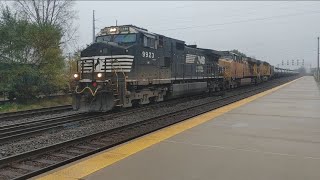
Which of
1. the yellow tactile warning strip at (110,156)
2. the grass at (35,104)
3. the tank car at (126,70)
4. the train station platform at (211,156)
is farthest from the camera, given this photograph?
the grass at (35,104)

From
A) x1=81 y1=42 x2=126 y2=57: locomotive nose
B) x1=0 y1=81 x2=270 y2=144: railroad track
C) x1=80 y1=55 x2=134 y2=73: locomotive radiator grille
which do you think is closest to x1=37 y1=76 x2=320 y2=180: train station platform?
x1=0 y1=81 x2=270 y2=144: railroad track

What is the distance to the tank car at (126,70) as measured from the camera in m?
15.0

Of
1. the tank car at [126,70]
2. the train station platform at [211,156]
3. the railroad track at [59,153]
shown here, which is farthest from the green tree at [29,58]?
the train station platform at [211,156]

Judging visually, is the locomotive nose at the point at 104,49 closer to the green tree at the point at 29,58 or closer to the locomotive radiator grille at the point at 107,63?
the locomotive radiator grille at the point at 107,63

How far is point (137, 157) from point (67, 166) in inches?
47.5

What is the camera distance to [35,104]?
2066cm

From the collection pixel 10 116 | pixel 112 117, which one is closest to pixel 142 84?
pixel 112 117

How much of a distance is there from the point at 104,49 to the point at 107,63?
665 millimetres

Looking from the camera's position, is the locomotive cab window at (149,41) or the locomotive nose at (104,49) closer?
the locomotive nose at (104,49)

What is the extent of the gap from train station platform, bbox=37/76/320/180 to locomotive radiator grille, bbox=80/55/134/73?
18.8 feet

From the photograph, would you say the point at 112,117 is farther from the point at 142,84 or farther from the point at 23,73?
the point at 23,73

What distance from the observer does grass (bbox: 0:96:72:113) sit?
727 inches

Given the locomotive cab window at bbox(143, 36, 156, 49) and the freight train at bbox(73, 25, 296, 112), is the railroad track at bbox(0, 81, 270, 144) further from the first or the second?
the locomotive cab window at bbox(143, 36, 156, 49)

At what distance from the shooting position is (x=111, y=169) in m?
5.77
